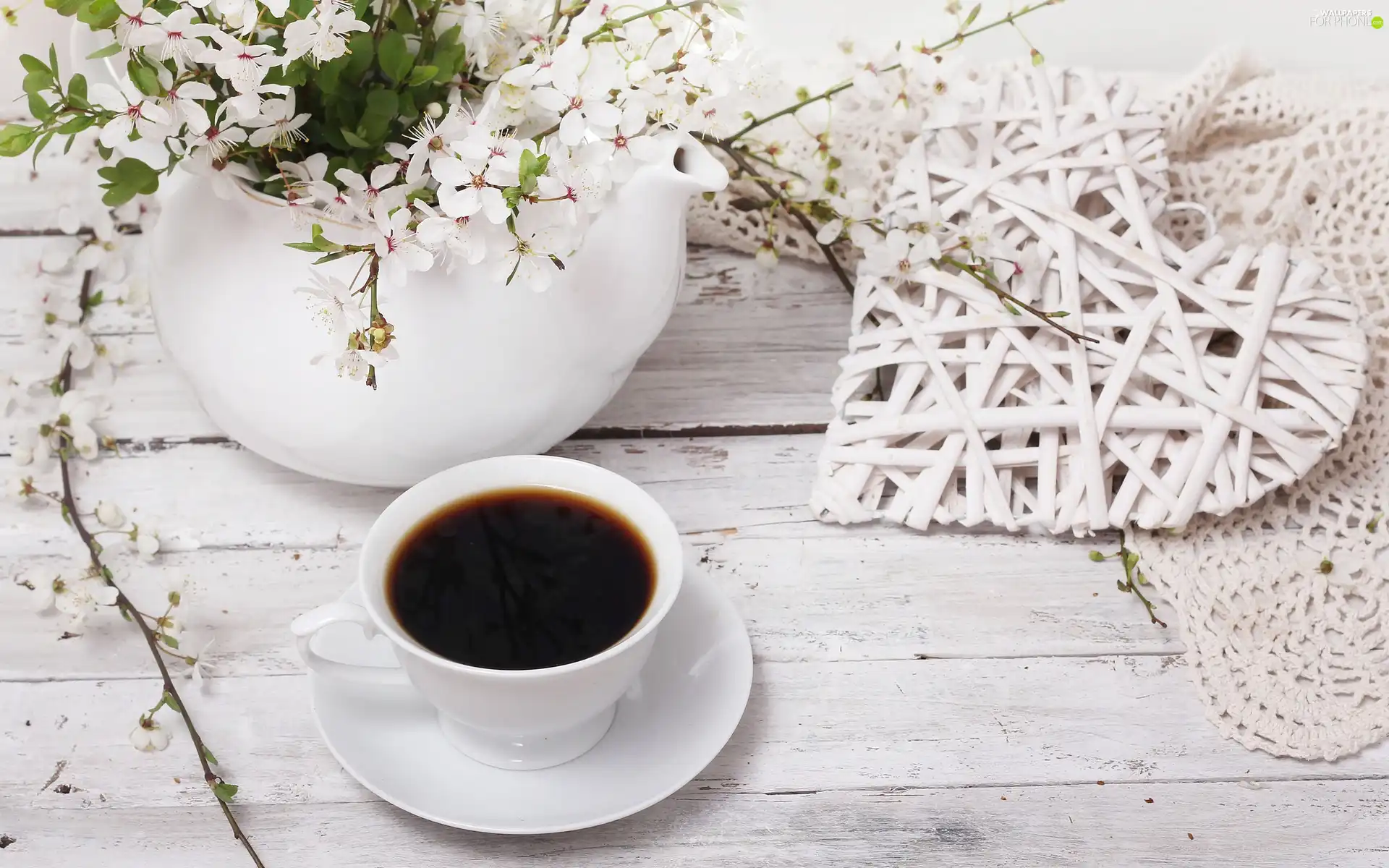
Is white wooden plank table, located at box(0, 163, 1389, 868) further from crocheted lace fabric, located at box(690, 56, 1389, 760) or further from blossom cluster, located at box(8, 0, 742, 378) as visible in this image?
blossom cluster, located at box(8, 0, 742, 378)

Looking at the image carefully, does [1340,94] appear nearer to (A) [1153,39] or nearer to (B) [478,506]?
(A) [1153,39]

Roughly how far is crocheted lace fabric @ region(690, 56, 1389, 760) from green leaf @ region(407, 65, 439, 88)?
1.15 ft

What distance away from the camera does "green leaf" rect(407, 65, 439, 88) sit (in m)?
0.60

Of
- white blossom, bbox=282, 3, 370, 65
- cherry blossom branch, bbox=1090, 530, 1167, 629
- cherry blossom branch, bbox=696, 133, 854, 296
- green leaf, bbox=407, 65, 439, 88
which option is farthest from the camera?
cherry blossom branch, bbox=696, 133, 854, 296

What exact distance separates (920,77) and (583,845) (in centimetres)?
54

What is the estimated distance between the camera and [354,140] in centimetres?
61

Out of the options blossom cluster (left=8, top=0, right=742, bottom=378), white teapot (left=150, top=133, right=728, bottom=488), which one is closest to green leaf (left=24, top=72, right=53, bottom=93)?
blossom cluster (left=8, top=0, right=742, bottom=378)

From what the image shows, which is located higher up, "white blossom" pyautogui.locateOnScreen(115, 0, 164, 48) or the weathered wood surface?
"white blossom" pyautogui.locateOnScreen(115, 0, 164, 48)

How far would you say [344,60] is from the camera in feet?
1.96

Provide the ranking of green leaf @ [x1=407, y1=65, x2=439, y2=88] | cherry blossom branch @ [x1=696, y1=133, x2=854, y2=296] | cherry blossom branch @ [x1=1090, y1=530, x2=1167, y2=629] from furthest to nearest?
cherry blossom branch @ [x1=696, y1=133, x2=854, y2=296] < cherry blossom branch @ [x1=1090, y1=530, x2=1167, y2=629] < green leaf @ [x1=407, y1=65, x2=439, y2=88]

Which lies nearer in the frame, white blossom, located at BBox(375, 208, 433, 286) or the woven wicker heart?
white blossom, located at BBox(375, 208, 433, 286)

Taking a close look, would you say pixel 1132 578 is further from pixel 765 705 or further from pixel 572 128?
pixel 572 128

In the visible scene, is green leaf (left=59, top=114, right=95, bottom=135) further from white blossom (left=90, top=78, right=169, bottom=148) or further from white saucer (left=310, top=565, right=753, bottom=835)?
white saucer (left=310, top=565, right=753, bottom=835)

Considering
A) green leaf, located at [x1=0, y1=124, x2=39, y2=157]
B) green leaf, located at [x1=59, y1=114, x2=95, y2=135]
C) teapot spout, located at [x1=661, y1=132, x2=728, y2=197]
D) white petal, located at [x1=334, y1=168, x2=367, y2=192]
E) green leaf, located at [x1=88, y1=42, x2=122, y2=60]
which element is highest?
green leaf, located at [x1=88, y1=42, x2=122, y2=60]
